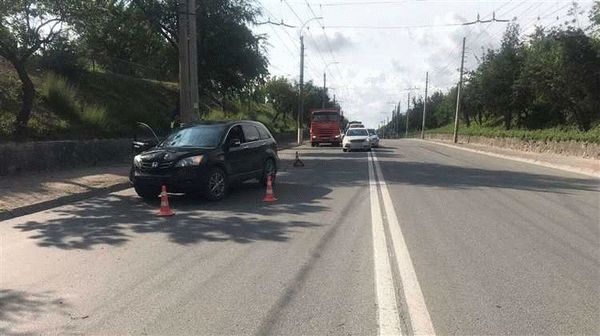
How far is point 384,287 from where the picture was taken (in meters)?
5.72

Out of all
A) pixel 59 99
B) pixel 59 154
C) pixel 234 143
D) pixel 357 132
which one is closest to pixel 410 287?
pixel 234 143

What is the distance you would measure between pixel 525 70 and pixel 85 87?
30656mm

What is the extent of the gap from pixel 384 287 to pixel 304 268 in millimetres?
1066

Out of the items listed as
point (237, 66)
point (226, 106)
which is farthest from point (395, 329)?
point (226, 106)

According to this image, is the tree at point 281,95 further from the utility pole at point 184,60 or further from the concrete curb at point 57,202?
the concrete curb at point 57,202

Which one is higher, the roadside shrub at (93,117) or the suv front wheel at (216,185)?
the roadside shrub at (93,117)

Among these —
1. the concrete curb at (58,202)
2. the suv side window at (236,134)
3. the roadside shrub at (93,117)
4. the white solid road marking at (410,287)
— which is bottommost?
the concrete curb at (58,202)

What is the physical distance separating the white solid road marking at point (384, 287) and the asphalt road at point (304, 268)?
0.02 metres

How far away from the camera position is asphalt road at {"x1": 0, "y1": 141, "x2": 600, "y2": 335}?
480cm

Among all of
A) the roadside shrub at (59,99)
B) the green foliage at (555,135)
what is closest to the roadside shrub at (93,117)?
the roadside shrub at (59,99)

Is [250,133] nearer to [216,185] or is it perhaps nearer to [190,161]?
[216,185]

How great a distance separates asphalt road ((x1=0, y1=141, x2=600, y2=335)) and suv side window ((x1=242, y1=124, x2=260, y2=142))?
239 centimetres

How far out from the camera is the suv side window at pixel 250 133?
13.8 metres

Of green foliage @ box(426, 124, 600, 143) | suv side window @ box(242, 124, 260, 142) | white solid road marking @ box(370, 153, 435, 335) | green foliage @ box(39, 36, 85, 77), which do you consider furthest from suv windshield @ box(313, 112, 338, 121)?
white solid road marking @ box(370, 153, 435, 335)
